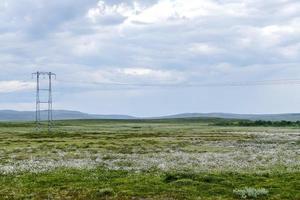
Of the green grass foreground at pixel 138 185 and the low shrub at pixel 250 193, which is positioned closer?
the low shrub at pixel 250 193

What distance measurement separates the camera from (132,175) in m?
32.2

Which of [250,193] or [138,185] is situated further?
[138,185]

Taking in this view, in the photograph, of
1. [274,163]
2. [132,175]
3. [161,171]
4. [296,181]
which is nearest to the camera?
[296,181]

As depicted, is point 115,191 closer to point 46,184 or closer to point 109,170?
point 46,184

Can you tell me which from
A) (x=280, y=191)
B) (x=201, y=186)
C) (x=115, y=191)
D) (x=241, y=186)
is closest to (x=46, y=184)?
(x=115, y=191)

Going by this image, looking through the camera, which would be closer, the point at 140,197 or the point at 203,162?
the point at 140,197

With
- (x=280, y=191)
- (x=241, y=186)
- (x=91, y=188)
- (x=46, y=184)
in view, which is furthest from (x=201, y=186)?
(x=46, y=184)

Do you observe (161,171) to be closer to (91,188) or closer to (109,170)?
(109,170)

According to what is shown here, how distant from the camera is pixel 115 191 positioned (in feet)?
86.3

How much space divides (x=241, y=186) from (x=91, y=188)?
794 centimetres

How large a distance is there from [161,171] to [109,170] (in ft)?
11.5

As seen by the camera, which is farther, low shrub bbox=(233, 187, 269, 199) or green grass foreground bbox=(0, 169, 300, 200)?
green grass foreground bbox=(0, 169, 300, 200)

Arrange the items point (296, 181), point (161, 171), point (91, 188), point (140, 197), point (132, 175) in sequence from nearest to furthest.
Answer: point (140, 197) → point (91, 188) → point (296, 181) → point (132, 175) → point (161, 171)

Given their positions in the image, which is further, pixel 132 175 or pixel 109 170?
pixel 109 170
